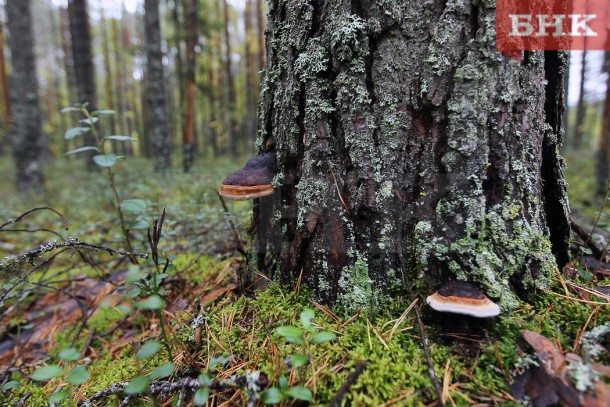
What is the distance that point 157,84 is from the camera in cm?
1030

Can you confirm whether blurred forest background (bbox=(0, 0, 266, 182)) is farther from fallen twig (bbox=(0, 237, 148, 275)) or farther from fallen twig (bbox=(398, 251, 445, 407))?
fallen twig (bbox=(398, 251, 445, 407))

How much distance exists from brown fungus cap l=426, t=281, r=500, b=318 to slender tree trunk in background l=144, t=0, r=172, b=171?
35.6ft

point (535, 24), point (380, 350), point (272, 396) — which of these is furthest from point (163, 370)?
point (535, 24)

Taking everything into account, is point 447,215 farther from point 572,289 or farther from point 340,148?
point 572,289

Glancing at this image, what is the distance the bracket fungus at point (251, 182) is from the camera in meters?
1.71

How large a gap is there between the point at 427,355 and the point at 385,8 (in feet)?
5.23

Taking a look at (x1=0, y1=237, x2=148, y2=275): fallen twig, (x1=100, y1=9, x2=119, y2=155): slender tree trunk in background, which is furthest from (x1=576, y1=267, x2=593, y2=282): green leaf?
(x1=100, y1=9, x2=119, y2=155): slender tree trunk in background

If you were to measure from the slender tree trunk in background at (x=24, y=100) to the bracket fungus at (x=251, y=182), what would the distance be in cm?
1002

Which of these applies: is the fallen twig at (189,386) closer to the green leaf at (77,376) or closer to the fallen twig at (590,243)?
the green leaf at (77,376)

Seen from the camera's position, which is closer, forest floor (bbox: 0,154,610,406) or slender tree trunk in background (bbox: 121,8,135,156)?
forest floor (bbox: 0,154,610,406)

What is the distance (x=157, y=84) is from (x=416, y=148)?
1098 centimetres

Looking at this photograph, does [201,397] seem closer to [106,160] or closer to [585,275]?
[106,160]

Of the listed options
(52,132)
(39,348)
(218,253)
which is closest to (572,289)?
(218,253)

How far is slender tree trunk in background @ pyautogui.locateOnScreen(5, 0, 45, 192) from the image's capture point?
8461mm
